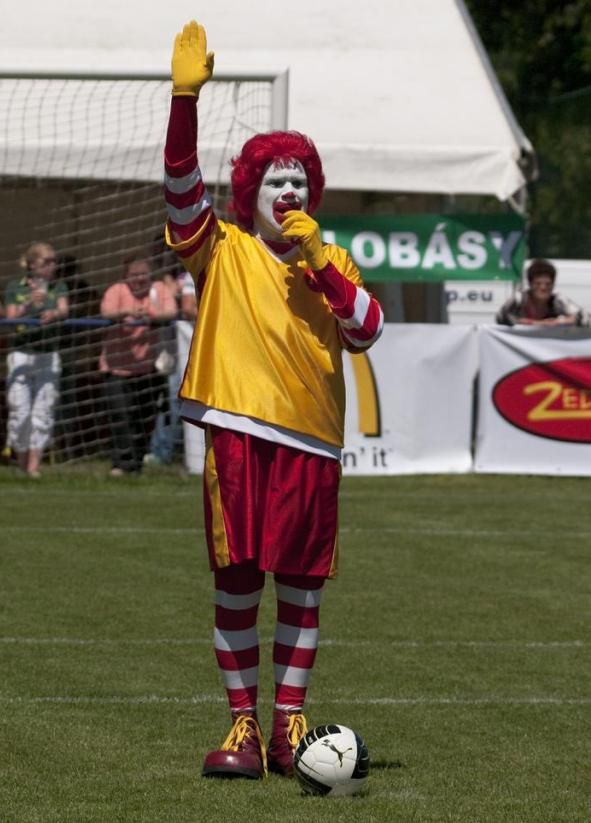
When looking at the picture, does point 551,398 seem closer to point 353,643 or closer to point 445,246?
point 445,246

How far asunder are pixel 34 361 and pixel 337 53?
483 cm

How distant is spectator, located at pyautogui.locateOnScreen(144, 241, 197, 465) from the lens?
14.7 m

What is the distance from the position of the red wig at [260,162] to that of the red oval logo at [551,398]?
9.13 metres

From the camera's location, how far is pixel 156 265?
15078 mm

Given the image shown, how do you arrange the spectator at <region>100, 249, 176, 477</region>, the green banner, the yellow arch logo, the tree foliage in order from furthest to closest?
the tree foliage, the green banner, the spectator at <region>100, 249, 176, 477</region>, the yellow arch logo

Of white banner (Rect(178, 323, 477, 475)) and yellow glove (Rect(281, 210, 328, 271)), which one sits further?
white banner (Rect(178, 323, 477, 475))

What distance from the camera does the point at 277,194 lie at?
18.7 feet

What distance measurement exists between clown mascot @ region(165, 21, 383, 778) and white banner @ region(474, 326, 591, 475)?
9236mm

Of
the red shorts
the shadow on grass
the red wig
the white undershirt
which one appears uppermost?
the red wig

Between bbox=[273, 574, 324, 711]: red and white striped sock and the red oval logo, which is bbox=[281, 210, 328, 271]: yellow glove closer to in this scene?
bbox=[273, 574, 324, 711]: red and white striped sock

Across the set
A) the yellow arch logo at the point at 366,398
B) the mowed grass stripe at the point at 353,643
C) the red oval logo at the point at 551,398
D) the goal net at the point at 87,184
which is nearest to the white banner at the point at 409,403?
the yellow arch logo at the point at 366,398

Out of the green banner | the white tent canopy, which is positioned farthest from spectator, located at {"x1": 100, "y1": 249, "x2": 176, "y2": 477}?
the white tent canopy

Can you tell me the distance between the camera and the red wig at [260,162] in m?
5.74

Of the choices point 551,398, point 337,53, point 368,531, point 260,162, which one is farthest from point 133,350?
point 260,162
